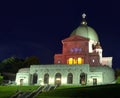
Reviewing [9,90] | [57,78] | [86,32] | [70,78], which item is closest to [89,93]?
[9,90]

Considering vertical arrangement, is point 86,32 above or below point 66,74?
above

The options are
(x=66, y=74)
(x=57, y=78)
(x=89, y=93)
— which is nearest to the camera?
(x=89, y=93)

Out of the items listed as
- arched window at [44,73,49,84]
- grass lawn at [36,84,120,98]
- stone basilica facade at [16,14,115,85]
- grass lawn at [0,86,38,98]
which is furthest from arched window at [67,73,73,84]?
grass lawn at [36,84,120,98]

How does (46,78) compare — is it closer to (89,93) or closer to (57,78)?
(57,78)

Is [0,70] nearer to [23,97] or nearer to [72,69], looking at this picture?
[72,69]

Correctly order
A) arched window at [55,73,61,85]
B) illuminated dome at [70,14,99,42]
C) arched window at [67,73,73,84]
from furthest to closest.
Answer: illuminated dome at [70,14,99,42] → arched window at [55,73,61,85] → arched window at [67,73,73,84]

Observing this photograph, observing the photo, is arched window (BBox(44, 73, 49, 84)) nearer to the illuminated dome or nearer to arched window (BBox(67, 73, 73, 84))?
arched window (BBox(67, 73, 73, 84))

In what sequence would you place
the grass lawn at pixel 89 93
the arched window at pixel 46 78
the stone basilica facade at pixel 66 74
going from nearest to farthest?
1. the grass lawn at pixel 89 93
2. the stone basilica facade at pixel 66 74
3. the arched window at pixel 46 78

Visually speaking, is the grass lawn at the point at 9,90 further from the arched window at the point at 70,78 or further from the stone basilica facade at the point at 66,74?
the arched window at the point at 70,78

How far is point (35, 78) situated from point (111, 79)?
1921 centimetres

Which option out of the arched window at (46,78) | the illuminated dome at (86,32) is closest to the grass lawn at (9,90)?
the arched window at (46,78)

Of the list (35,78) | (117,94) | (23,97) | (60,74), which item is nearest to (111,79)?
(60,74)

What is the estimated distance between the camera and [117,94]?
56750 mm

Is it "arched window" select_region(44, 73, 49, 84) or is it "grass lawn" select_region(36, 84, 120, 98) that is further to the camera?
"arched window" select_region(44, 73, 49, 84)
